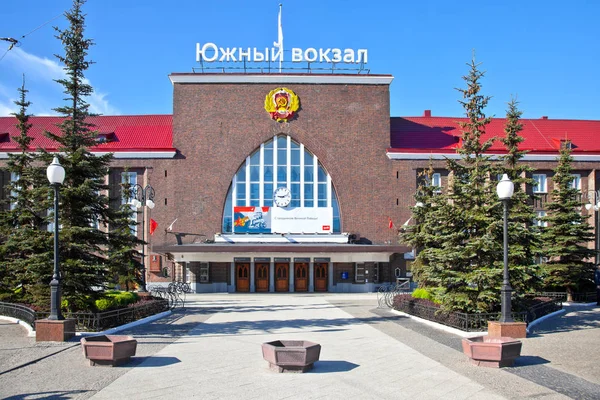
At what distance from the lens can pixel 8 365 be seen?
41.5 feet

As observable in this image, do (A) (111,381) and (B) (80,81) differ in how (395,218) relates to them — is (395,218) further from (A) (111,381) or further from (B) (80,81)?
(A) (111,381)

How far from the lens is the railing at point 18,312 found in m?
18.7

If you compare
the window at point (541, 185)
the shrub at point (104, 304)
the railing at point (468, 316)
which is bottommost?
the railing at point (468, 316)

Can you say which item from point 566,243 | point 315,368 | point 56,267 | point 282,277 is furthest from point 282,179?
point 315,368

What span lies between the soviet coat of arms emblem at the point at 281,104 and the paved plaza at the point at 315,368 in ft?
82.4

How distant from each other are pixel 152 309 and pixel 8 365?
10.2m

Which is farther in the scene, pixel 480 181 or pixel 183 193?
pixel 183 193

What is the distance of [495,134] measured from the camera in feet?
158

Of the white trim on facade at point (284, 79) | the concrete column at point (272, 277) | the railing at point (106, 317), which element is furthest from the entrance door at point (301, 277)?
the railing at point (106, 317)

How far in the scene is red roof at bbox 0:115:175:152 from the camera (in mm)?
44406

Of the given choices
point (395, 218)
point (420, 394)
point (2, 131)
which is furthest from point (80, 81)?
point (2, 131)

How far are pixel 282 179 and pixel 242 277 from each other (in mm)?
7929

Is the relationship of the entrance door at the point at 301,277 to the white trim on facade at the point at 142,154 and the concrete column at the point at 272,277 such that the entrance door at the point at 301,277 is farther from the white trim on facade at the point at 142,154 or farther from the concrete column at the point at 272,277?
the white trim on facade at the point at 142,154

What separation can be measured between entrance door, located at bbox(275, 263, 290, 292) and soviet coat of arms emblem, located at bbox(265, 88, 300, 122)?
10988 mm
